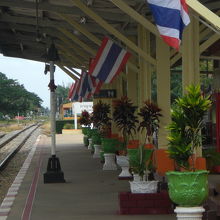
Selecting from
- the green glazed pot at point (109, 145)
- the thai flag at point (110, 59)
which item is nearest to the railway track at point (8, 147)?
the green glazed pot at point (109, 145)

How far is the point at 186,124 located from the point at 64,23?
14588 mm

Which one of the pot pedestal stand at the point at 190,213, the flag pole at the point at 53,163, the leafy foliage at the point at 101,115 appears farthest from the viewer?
the leafy foliage at the point at 101,115

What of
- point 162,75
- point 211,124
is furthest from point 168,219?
point 211,124

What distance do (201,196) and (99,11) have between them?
1165cm

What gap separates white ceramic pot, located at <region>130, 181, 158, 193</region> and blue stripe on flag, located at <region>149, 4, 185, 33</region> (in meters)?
3.60

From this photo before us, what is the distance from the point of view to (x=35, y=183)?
17.2m

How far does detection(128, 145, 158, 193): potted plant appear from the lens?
11086mm

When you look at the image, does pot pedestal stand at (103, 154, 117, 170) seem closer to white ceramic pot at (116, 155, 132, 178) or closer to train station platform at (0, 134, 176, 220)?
train station platform at (0, 134, 176, 220)

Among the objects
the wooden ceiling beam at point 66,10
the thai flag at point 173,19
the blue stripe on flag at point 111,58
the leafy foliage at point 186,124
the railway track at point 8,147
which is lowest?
the railway track at point 8,147

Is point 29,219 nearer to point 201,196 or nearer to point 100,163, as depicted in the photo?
point 201,196

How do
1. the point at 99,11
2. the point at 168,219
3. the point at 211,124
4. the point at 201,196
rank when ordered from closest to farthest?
the point at 201,196, the point at 168,219, the point at 99,11, the point at 211,124

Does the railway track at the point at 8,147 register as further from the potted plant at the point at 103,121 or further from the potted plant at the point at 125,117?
the potted plant at the point at 125,117

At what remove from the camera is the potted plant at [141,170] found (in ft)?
36.4

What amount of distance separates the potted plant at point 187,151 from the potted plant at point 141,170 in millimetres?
2534
